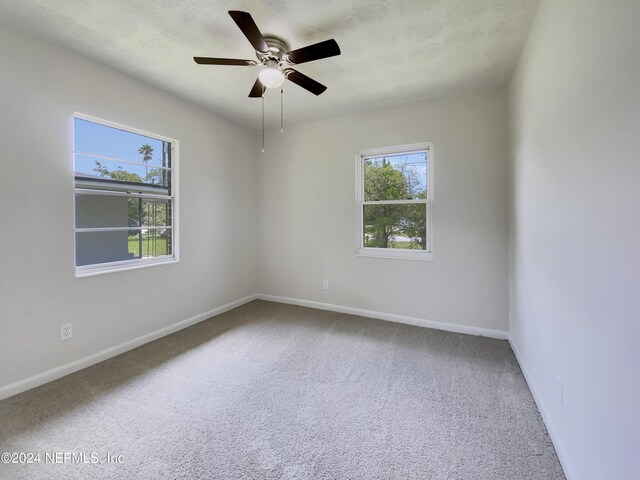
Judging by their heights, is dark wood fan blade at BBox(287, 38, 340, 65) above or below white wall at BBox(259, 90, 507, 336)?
above

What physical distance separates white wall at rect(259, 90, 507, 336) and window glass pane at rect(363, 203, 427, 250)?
18cm

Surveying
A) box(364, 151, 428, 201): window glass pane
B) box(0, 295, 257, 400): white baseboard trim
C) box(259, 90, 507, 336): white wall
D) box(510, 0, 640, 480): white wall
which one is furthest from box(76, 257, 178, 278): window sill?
box(510, 0, 640, 480): white wall

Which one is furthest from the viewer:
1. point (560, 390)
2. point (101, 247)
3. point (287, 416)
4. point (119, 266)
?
point (119, 266)

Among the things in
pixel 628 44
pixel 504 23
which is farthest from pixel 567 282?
pixel 504 23

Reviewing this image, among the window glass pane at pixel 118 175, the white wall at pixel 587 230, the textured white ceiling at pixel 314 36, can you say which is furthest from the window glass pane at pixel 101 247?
the white wall at pixel 587 230

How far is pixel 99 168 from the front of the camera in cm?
256

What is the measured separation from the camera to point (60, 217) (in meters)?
2.23

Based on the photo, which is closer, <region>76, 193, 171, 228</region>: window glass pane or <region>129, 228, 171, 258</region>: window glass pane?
<region>76, 193, 171, 228</region>: window glass pane

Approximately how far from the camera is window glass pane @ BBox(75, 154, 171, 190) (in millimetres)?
2438

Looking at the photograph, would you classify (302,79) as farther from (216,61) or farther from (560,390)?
(560,390)

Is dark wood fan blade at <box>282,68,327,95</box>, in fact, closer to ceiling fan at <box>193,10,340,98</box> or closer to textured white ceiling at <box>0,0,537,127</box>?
ceiling fan at <box>193,10,340,98</box>

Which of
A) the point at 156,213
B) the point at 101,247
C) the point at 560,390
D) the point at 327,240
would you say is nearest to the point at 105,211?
the point at 101,247

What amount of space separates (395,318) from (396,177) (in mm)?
1743

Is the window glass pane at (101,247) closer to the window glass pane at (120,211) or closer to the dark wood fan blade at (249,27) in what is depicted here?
the window glass pane at (120,211)
